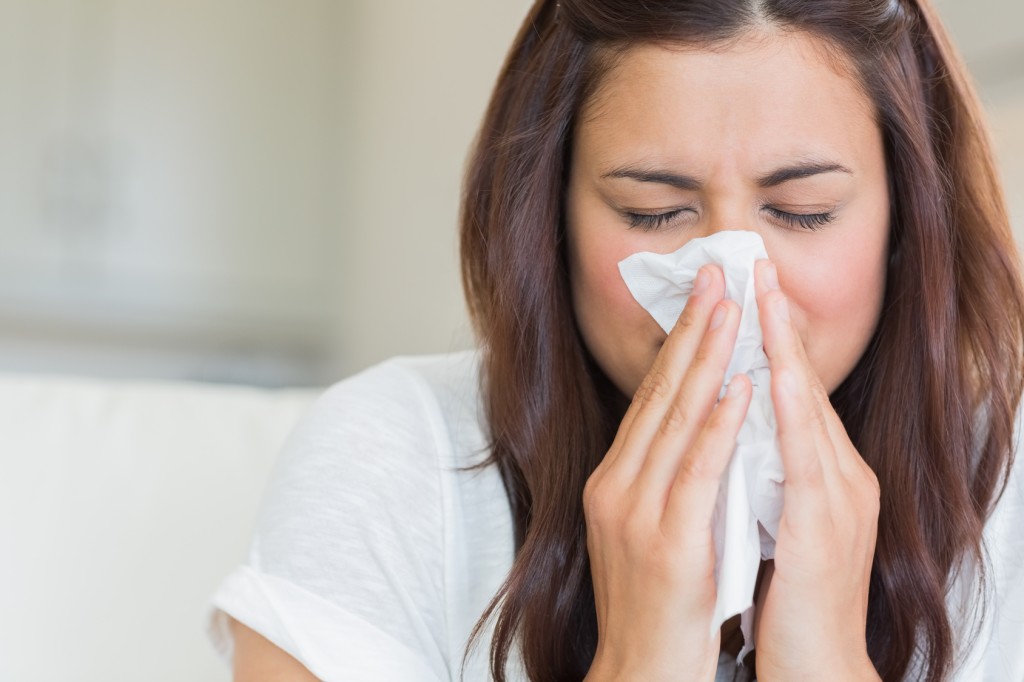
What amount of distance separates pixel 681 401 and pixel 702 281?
94 millimetres

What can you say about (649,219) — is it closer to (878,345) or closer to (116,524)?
(878,345)

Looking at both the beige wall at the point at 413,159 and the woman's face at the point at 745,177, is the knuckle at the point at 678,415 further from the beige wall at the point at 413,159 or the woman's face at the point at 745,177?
the beige wall at the point at 413,159

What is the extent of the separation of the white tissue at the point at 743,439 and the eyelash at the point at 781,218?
0.05m

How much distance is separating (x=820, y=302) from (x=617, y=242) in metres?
0.18

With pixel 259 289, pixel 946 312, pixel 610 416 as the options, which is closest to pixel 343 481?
pixel 610 416

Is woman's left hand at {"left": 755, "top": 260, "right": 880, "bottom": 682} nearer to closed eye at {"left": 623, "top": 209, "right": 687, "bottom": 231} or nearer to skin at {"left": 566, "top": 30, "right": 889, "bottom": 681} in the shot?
skin at {"left": 566, "top": 30, "right": 889, "bottom": 681}

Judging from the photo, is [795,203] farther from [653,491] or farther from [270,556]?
[270,556]

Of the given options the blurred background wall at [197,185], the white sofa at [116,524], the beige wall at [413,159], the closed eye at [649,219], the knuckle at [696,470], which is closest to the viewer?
the knuckle at [696,470]

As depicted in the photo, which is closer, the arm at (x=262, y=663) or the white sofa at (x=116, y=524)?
the arm at (x=262, y=663)

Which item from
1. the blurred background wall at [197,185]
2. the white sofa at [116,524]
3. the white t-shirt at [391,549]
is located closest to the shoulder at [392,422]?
the white t-shirt at [391,549]

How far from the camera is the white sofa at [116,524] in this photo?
3.75 ft

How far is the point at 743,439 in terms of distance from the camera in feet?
2.73

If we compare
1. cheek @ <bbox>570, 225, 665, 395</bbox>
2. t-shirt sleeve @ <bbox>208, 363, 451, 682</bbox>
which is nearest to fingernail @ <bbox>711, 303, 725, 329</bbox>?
cheek @ <bbox>570, 225, 665, 395</bbox>

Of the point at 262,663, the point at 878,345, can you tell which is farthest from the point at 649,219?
the point at 262,663
